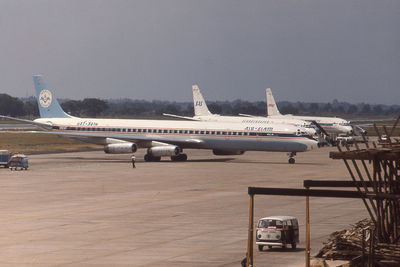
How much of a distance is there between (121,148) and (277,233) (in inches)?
2150

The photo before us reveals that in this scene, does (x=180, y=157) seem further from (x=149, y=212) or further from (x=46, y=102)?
(x=149, y=212)

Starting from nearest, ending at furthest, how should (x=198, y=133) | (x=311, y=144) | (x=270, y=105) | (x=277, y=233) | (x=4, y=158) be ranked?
(x=277, y=233)
(x=4, y=158)
(x=311, y=144)
(x=198, y=133)
(x=270, y=105)

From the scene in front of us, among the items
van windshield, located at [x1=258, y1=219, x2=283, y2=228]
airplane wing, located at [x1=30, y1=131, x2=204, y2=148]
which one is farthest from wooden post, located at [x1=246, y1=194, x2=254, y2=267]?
airplane wing, located at [x1=30, y1=131, x2=204, y2=148]

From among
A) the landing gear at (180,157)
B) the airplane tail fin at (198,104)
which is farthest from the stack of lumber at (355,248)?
the airplane tail fin at (198,104)

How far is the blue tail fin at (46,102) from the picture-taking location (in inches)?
3962

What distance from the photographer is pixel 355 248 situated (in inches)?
988

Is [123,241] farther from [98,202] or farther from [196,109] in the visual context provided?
[196,109]

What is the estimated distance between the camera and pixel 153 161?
9150 cm

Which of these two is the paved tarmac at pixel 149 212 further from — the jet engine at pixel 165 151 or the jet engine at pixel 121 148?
the jet engine at pixel 121 148

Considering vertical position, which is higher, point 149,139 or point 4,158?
point 149,139

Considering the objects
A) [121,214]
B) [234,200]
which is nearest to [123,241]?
[121,214]

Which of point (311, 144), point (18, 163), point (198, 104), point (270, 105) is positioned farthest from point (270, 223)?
point (270, 105)

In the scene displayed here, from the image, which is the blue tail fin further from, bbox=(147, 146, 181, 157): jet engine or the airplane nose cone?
the airplane nose cone

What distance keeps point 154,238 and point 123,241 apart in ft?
5.79
